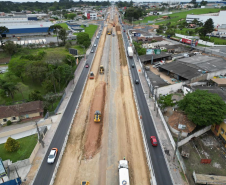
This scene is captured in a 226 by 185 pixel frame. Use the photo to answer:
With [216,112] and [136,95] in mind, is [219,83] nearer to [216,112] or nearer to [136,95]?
[216,112]

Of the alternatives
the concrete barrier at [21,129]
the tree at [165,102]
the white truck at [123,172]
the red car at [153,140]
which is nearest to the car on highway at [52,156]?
the concrete barrier at [21,129]

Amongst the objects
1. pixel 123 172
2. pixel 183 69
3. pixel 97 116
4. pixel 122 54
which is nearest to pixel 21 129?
pixel 97 116

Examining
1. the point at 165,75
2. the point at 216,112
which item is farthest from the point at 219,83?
the point at 216,112

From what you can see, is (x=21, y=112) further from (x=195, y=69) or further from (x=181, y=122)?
(x=195, y=69)

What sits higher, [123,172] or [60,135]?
[123,172]

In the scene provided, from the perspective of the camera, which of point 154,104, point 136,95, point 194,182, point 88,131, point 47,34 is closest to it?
point 194,182

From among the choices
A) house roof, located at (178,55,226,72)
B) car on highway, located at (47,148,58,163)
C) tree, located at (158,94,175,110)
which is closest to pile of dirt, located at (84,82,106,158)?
car on highway, located at (47,148,58,163)

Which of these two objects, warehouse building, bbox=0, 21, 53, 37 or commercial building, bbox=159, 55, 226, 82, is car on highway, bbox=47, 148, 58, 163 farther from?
warehouse building, bbox=0, 21, 53, 37
